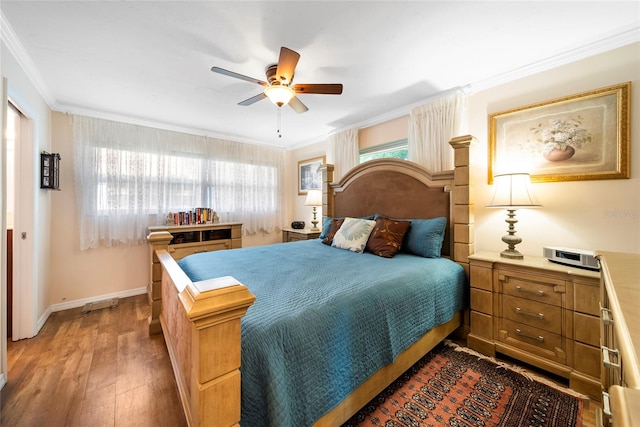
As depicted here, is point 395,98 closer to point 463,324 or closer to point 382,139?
point 382,139

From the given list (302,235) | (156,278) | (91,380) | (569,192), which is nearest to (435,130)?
(569,192)

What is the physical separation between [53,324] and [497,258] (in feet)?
14.4

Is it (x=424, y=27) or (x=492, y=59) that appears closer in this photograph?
(x=424, y=27)

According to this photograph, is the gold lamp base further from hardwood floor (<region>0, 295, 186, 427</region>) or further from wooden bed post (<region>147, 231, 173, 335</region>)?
wooden bed post (<region>147, 231, 173, 335</region>)

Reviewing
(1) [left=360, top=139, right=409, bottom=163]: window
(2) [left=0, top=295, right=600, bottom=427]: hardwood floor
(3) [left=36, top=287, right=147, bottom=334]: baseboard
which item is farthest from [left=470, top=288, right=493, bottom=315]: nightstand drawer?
(3) [left=36, top=287, right=147, bottom=334]: baseboard

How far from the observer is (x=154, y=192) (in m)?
3.56

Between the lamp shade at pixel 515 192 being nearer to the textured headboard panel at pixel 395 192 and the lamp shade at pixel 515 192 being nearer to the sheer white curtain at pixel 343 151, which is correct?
the textured headboard panel at pixel 395 192

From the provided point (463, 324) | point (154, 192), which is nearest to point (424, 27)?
point (463, 324)

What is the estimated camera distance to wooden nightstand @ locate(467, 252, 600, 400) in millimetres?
1616

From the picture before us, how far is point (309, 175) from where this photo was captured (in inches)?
183

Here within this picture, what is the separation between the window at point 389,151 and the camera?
324 centimetres

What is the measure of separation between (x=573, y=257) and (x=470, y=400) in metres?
1.23

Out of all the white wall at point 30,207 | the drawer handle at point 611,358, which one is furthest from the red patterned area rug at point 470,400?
the white wall at point 30,207

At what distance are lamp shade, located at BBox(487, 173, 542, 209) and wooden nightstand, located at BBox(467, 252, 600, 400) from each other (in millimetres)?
451
